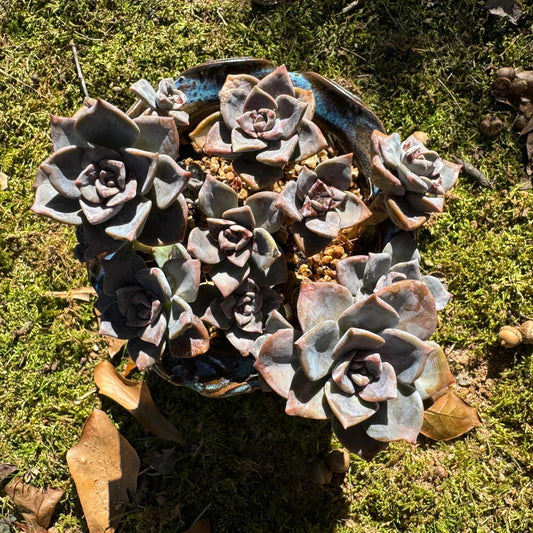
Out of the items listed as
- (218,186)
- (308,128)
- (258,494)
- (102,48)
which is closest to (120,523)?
(258,494)

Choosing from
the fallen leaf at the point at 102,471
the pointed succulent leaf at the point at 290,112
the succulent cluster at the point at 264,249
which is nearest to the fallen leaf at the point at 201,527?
the fallen leaf at the point at 102,471

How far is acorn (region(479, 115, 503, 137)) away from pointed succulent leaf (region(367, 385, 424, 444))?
1316mm

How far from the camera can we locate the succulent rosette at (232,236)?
1176 mm

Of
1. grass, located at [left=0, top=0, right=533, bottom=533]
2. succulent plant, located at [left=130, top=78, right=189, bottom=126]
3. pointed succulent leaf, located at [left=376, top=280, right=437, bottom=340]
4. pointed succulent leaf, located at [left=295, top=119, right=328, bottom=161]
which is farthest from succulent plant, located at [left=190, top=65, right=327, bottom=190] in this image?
grass, located at [left=0, top=0, right=533, bottom=533]

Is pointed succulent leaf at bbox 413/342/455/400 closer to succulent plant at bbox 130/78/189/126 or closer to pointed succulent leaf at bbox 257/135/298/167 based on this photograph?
pointed succulent leaf at bbox 257/135/298/167

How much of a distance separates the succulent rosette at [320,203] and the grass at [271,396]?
91 cm

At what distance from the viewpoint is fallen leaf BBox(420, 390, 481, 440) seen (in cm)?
198

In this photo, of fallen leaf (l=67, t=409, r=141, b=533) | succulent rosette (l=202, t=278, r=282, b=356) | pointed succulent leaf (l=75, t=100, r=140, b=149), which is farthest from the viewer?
fallen leaf (l=67, t=409, r=141, b=533)

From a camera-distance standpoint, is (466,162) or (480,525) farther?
(466,162)

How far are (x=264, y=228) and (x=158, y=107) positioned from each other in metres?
0.37

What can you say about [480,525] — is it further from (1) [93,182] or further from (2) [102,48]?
(2) [102,48]

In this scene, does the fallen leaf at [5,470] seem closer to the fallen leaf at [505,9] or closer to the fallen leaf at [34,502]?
the fallen leaf at [34,502]

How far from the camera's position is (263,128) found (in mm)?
1183

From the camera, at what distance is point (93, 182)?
107 cm
